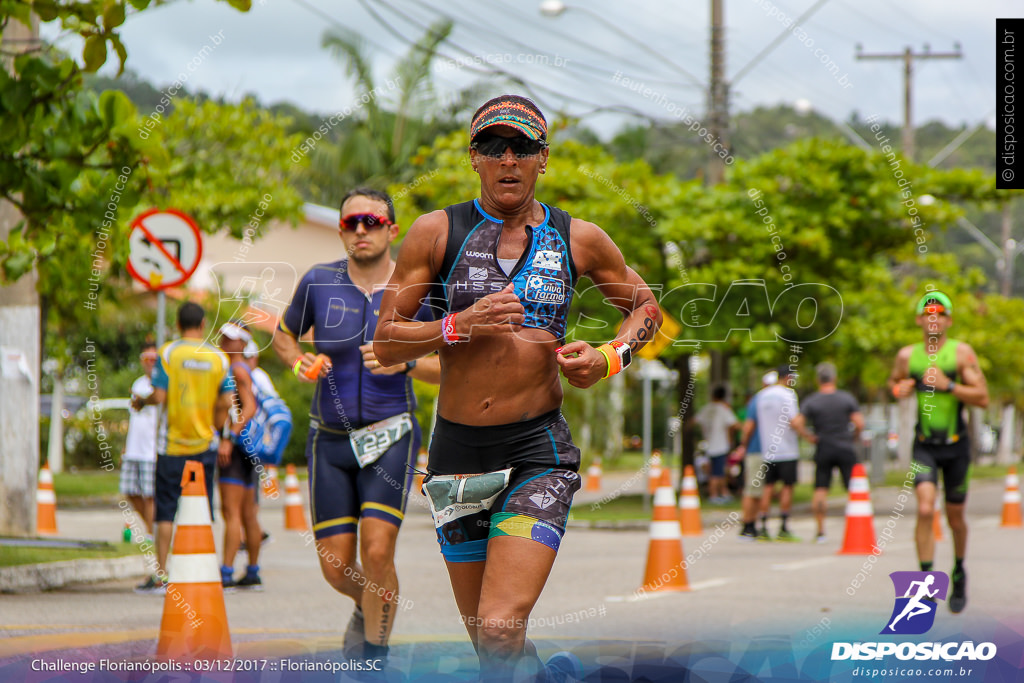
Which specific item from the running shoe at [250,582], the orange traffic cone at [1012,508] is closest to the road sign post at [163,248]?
the running shoe at [250,582]

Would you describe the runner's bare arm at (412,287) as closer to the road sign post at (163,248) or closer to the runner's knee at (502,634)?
the runner's knee at (502,634)

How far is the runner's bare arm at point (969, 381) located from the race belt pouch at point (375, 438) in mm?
3995

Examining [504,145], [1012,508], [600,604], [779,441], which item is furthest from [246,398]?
[1012,508]

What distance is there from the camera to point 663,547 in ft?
29.7

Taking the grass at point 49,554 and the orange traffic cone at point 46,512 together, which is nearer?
the grass at point 49,554

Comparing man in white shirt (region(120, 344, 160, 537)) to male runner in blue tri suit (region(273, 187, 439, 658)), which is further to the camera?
man in white shirt (region(120, 344, 160, 537))

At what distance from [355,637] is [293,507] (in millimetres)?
9782

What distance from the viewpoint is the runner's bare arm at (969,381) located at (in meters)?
7.89

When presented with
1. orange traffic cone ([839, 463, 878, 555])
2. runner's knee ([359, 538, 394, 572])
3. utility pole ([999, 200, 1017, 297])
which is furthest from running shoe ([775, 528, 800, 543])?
utility pole ([999, 200, 1017, 297])

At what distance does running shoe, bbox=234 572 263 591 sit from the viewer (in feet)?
30.7

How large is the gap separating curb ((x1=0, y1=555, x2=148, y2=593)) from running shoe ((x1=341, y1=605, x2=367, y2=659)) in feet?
12.8

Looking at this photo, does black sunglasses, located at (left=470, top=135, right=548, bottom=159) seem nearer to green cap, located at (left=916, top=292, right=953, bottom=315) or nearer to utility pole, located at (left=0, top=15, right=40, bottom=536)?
green cap, located at (left=916, top=292, right=953, bottom=315)

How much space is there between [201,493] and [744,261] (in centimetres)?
1303

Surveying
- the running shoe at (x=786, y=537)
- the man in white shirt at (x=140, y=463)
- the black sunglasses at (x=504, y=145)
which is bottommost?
the running shoe at (x=786, y=537)
